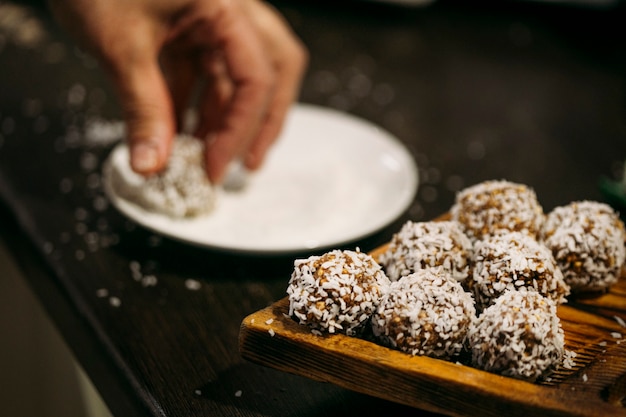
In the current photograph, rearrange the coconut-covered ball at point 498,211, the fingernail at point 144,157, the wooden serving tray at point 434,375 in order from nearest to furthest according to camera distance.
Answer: the wooden serving tray at point 434,375 → the coconut-covered ball at point 498,211 → the fingernail at point 144,157

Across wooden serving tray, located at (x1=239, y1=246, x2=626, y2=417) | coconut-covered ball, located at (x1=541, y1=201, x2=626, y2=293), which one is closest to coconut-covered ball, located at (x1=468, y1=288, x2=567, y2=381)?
wooden serving tray, located at (x1=239, y1=246, x2=626, y2=417)

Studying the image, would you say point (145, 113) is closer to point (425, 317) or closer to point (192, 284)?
point (192, 284)

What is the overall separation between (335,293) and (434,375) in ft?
0.42

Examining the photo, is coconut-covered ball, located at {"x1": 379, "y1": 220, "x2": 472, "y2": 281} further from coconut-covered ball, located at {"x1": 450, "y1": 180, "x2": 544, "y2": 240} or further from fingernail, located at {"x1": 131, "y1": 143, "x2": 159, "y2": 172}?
fingernail, located at {"x1": 131, "y1": 143, "x2": 159, "y2": 172}

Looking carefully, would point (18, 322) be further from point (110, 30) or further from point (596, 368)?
point (596, 368)

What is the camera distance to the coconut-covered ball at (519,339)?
0.64 metres

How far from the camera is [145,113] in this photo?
116 centimetres

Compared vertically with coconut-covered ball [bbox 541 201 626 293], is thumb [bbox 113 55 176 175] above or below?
above

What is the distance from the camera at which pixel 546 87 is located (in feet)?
6.25

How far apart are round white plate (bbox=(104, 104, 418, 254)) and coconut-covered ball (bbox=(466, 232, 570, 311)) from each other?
289 mm

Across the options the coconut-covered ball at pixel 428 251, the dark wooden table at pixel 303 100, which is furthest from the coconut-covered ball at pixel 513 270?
the dark wooden table at pixel 303 100

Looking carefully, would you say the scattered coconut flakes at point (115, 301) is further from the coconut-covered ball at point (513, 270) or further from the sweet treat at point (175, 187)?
the coconut-covered ball at point (513, 270)

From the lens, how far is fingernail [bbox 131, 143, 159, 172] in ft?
3.71

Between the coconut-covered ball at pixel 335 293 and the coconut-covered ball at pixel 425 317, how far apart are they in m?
0.02
